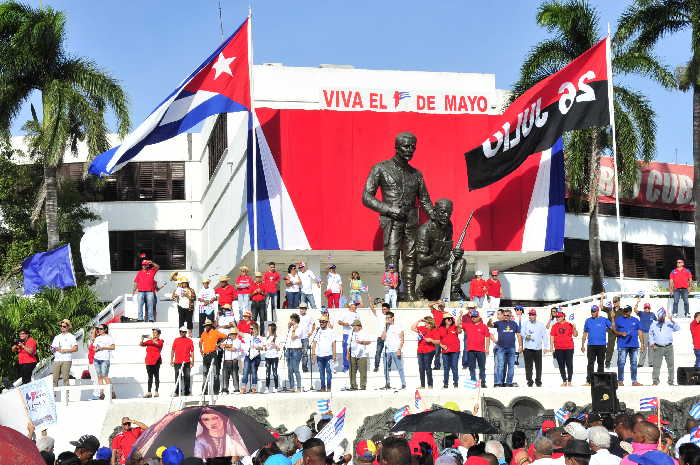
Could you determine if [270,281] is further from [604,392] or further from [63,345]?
[604,392]

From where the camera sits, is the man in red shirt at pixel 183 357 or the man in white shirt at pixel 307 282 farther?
the man in white shirt at pixel 307 282

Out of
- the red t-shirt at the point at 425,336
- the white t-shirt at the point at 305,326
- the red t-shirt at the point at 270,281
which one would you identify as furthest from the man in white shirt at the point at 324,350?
the red t-shirt at the point at 270,281

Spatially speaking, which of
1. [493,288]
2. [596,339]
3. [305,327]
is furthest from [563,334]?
[493,288]

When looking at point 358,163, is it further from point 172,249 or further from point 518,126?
point 172,249

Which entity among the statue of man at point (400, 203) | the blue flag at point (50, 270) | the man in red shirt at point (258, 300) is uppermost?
the statue of man at point (400, 203)

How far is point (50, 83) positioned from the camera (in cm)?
3481

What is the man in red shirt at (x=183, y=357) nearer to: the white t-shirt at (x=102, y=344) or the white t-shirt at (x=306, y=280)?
the white t-shirt at (x=102, y=344)

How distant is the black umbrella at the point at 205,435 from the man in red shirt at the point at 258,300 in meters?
13.6

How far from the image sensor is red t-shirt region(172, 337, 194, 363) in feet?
68.1

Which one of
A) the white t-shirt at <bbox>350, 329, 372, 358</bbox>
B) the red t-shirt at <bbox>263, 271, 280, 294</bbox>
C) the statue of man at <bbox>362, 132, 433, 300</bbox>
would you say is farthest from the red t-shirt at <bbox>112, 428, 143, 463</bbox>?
the statue of man at <bbox>362, 132, 433, 300</bbox>

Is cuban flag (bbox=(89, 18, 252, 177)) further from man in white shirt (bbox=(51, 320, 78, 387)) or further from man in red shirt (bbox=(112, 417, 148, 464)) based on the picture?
man in red shirt (bbox=(112, 417, 148, 464))

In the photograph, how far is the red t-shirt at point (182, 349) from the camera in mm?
20750

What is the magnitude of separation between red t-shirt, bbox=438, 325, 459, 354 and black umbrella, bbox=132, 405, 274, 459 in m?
10.5

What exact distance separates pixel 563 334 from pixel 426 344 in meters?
2.78
